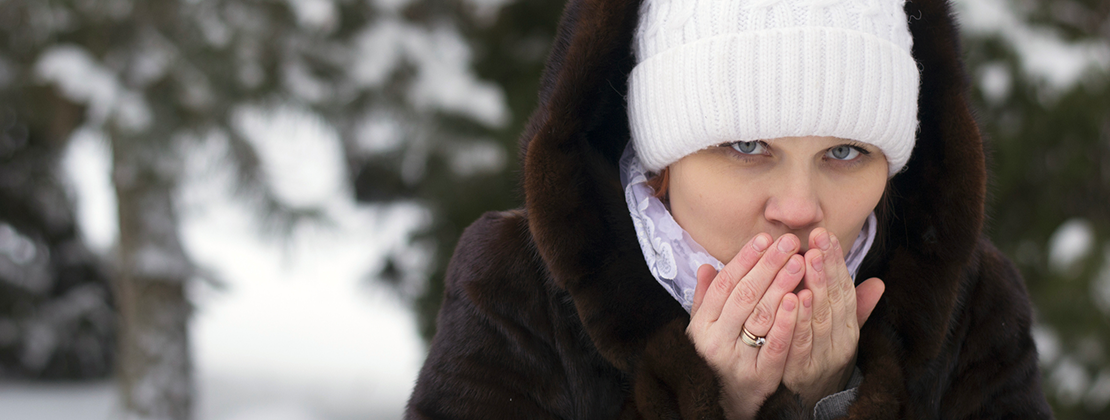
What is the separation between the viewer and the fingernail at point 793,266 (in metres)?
1.34

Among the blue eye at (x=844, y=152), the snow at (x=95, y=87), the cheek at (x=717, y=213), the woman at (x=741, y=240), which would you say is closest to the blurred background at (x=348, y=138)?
the snow at (x=95, y=87)

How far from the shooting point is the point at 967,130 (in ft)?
5.15

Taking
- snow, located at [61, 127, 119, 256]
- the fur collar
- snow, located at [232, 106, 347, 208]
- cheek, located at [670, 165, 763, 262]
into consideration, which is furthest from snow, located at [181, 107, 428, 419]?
cheek, located at [670, 165, 763, 262]

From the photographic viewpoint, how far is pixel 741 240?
4.73ft

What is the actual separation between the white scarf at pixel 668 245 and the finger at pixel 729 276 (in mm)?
73

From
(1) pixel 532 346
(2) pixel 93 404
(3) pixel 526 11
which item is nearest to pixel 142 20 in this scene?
(3) pixel 526 11

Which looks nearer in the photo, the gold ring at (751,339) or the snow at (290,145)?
the gold ring at (751,339)

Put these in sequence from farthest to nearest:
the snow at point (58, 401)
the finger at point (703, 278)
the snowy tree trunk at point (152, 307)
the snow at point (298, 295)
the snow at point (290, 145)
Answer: the snow at point (58, 401)
the snowy tree trunk at point (152, 307)
the snow at point (298, 295)
the snow at point (290, 145)
the finger at point (703, 278)

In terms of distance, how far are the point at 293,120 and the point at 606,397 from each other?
252cm

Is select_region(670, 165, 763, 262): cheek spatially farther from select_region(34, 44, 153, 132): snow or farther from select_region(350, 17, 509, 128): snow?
select_region(34, 44, 153, 132): snow

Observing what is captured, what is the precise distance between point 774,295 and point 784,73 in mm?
345

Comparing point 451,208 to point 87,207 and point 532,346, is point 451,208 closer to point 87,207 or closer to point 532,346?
point 532,346

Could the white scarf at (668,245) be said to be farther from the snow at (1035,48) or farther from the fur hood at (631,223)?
the snow at (1035,48)

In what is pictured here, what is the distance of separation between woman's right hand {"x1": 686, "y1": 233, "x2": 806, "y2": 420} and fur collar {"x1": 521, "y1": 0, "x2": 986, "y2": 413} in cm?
6
